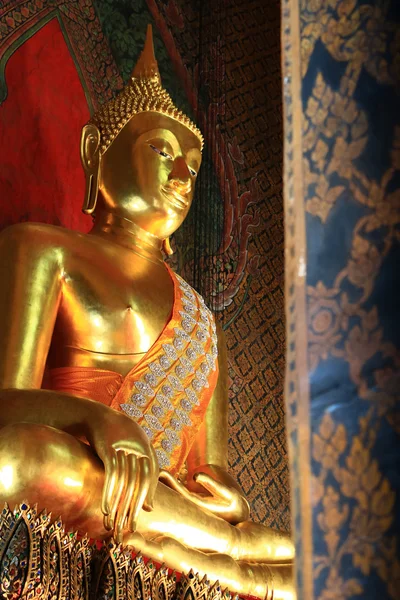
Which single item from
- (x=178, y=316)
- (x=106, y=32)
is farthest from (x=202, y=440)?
(x=106, y=32)

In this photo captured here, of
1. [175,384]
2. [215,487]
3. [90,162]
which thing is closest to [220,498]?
[215,487]

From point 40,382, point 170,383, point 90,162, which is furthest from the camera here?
point 90,162

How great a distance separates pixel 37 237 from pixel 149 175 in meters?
0.45

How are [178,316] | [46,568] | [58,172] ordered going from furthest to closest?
1. [58,172]
2. [178,316]
3. [46,568]

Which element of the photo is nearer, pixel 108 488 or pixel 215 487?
pixel 108 488

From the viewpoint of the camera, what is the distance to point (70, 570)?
177cm

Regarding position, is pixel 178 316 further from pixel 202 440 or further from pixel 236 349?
pixel 236 349

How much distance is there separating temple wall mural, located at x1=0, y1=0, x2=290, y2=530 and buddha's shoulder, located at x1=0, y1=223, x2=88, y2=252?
365mm

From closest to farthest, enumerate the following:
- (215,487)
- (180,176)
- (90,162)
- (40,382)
A: (40,382) < (215,487) < (180,176) < (90,162)

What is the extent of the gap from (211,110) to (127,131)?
1016mm

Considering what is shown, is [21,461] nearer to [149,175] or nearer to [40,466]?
[40,466]

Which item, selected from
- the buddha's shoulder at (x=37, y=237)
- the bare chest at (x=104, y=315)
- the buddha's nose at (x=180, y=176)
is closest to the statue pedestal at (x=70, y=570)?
the bare chest at (x=104, y=315)

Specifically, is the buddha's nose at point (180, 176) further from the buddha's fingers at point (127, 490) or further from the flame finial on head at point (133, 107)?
the buddha's fingers at point (127, 490)

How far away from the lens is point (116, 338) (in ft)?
8.62
